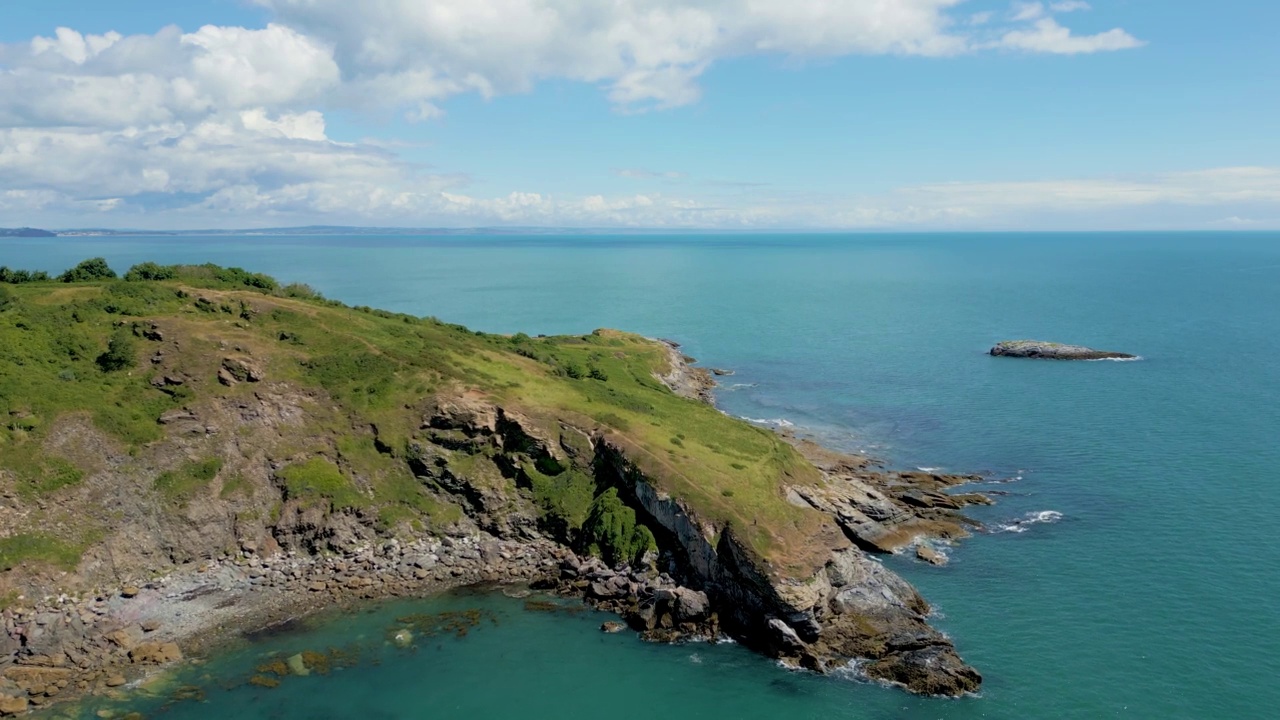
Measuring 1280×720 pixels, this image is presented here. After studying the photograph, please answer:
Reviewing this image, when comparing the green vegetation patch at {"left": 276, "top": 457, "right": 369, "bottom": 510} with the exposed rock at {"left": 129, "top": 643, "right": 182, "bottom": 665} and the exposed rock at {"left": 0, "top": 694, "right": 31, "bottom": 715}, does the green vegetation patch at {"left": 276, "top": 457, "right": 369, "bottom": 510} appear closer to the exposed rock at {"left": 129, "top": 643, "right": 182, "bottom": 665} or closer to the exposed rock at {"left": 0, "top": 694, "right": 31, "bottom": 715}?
the exposed rock at {"left": 129, "top": 643, "right": 182, "bottom": 665}

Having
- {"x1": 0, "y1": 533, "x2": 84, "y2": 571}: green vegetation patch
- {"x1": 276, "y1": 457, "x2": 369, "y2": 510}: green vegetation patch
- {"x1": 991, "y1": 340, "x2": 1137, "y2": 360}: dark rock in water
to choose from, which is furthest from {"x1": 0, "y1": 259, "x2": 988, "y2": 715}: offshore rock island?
{"x1": 991, "y1": 340, "x2": 1137, "y2": 360}: dark rock in water

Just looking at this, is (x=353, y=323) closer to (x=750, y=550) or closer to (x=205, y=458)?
(x=205, y=458)

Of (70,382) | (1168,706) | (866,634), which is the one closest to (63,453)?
(70,382)

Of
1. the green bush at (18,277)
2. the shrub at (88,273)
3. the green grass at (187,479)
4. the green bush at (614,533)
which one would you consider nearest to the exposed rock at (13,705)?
the green grass at (187,479)

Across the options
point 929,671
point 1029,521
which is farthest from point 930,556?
point 929,671

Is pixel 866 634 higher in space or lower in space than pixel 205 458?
lower

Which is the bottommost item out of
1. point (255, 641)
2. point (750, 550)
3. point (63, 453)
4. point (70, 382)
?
point (255, 641)

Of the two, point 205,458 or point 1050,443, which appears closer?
point 205,458
